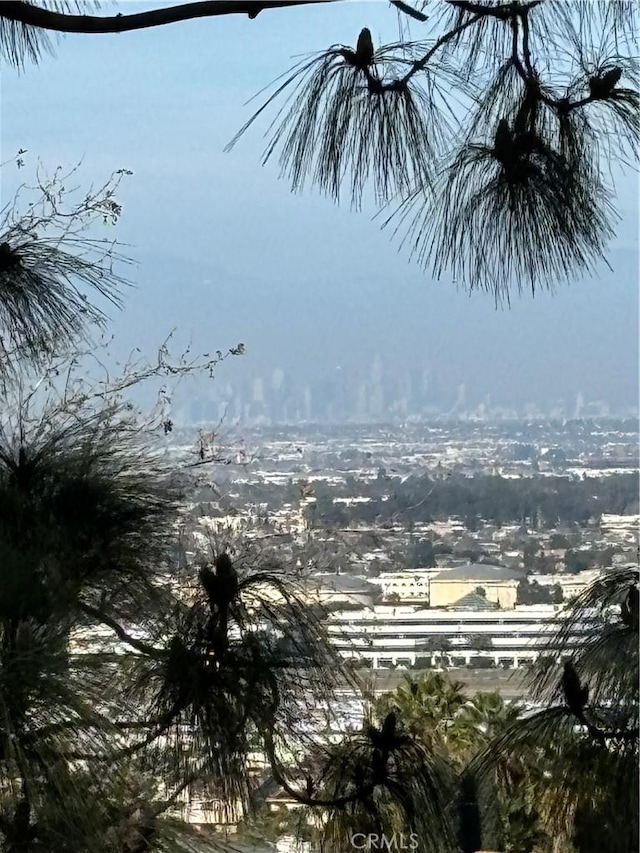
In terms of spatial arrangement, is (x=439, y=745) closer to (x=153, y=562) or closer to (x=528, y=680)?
(x=528, y=680)

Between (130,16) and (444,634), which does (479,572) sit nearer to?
(444,634)

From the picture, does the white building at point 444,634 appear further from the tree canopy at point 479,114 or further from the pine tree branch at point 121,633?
the tree canopy at point 479,114

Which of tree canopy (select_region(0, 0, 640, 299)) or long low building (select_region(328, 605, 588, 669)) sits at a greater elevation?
tree canopy (select_region(0, 0, 640, 299))

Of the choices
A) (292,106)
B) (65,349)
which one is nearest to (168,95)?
(292,106)

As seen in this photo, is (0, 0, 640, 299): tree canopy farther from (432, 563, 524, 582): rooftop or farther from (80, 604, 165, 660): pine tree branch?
(80, 604, 165, 660): pine tree branch

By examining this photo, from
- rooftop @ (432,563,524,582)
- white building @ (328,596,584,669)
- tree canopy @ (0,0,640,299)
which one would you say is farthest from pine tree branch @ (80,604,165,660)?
tree canopy @ (0,0,640,299)

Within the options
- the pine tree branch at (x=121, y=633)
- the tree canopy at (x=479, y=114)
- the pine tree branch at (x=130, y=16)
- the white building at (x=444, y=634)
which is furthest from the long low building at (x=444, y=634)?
the pine tree branch at (x=130, y=16)

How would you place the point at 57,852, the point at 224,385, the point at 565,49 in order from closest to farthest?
the point at 57,852 < the point at 565,49 < the point at 224,385
